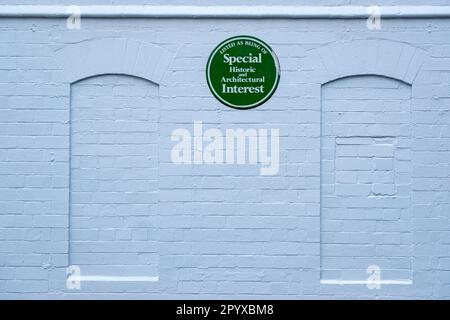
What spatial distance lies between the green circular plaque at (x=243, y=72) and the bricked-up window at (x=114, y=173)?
67 centimetres

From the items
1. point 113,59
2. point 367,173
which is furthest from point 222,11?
point 367,173

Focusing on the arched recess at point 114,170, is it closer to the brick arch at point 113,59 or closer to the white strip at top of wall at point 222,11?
the brick arch at point 113,59

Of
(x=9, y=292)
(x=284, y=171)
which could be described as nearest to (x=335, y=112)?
(x=284, y=171)

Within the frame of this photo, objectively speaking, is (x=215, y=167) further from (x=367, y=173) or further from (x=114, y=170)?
(x=367, y=173)

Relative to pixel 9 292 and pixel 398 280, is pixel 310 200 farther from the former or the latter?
pixel 9 292

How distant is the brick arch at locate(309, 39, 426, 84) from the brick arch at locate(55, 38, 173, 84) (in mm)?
1493

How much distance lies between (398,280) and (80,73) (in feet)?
12.2

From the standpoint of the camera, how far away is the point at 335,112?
5992mm

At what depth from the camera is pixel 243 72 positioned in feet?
19.7

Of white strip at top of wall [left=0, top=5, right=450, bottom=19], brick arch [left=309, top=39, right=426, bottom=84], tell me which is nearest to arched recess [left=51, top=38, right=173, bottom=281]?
white strip at top of wall [left=0, top=5, right=450, bottom=19]

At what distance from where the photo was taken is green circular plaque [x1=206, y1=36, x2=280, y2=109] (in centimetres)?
596

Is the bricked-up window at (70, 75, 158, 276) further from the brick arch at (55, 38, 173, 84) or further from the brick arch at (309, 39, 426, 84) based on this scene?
the brick arch at (309, 39, 426, 84)

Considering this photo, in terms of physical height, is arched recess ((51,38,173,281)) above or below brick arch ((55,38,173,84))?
below

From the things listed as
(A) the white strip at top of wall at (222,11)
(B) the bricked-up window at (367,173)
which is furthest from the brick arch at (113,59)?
(B) the bricked-up window at (367,173)
